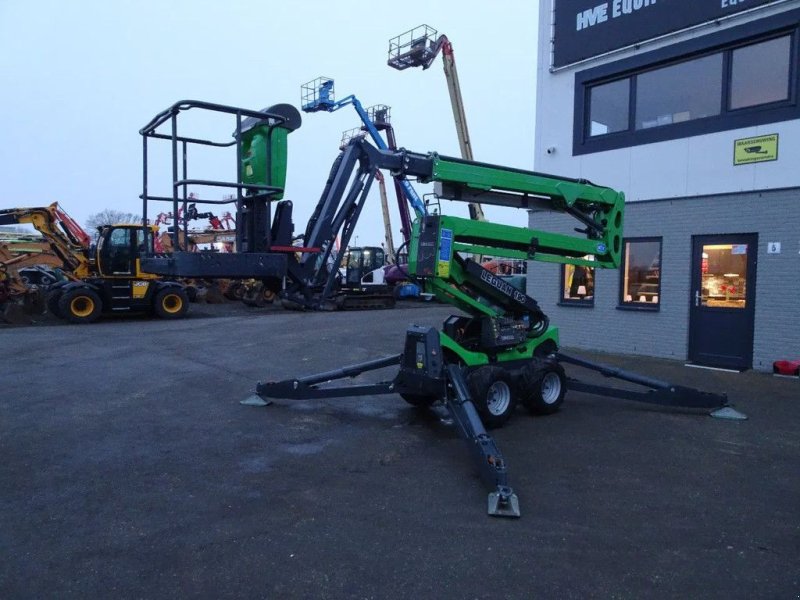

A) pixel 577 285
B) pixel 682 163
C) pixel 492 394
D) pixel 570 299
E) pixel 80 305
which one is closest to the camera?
pixel 492 394

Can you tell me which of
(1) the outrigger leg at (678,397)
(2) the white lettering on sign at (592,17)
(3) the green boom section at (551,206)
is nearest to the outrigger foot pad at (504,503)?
(3) the green boom section at (551,206)

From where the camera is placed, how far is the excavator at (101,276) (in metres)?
18.4

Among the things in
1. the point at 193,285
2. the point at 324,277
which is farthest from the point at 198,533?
the point at 193,285

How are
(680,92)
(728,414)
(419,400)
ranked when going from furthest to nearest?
1. (680,92)
2. (419,400)
3. (728,414)

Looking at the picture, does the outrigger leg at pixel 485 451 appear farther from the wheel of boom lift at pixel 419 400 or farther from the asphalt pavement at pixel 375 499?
the wheel of boom lift at pixel 419 400

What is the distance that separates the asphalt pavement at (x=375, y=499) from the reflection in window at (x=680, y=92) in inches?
197

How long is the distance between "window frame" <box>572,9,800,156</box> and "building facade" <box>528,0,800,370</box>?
2cm

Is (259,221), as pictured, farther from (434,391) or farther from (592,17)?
(592,17)

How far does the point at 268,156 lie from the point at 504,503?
353 cm

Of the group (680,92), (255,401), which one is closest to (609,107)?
(680,92)

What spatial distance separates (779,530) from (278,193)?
4695mm

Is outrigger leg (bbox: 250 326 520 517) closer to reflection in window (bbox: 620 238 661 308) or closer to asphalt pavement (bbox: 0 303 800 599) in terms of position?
asphalt pavement (bbox: 0 303 800 599)

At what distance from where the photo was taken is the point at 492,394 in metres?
7.10

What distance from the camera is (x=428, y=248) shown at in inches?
268
